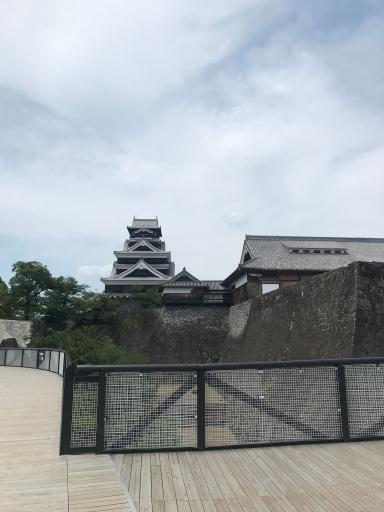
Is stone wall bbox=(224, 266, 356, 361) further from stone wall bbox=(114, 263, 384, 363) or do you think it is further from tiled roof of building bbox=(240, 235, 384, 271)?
tiled roof of building bbox=(240, 235, 384, 271)

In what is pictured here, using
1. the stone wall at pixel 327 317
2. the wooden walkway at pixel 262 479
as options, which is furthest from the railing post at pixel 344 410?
the stone wall at pixel 327 317

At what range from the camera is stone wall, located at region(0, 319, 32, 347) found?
2034 centimetres

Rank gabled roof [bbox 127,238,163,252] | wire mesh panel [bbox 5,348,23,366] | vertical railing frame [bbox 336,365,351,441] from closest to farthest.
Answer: vertical railing frame [bbox 336,365,351,441] < wire mesh panel [bbox 5,348,23,366] < gabled roof [bbox 127,238,163,252]

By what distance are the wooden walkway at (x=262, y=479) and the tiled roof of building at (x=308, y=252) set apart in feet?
56.9

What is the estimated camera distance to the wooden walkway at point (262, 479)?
248 cm

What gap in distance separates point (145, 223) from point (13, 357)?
3093cm

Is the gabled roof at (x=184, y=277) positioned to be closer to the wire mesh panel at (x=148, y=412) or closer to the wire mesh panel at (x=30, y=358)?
the wire mesh panel at (x=30, y=358)

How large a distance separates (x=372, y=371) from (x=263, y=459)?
1523 millimetres

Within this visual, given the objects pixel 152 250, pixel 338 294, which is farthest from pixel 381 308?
pixel 152 250

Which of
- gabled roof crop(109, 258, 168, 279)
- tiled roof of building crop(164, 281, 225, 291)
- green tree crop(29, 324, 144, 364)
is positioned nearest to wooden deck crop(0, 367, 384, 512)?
green tree crop(29, 324, 144, 364)

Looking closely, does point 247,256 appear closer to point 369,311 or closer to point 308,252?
point 308,252

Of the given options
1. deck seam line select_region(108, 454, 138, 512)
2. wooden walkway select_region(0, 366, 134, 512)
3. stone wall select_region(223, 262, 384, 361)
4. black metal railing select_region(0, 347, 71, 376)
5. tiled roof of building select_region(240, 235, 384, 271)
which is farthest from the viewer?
tiled roof of building select_region(240, 235, 384, 271)

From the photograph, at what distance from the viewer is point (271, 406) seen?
3.61m

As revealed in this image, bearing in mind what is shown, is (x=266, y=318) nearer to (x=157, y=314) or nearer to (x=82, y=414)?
(x=157, y=314)
